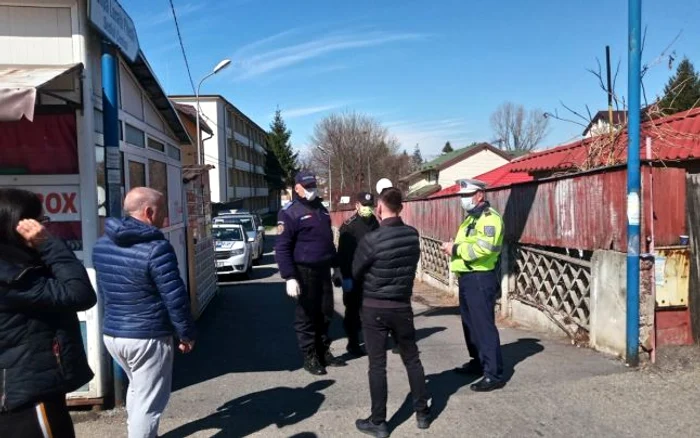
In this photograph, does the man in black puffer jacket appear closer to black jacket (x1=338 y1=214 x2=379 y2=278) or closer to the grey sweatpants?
the grey sweatpants

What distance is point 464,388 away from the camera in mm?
4934

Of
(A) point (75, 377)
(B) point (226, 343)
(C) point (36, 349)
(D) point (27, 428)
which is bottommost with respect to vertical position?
(B) point (226, 343)

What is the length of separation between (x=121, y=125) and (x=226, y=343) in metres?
3.20

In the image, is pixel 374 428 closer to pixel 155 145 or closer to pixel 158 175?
pixel 158 175

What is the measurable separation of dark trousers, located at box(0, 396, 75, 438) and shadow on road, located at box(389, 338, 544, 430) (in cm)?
236

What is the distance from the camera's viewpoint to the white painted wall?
174 feet

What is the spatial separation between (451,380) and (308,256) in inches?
71.3

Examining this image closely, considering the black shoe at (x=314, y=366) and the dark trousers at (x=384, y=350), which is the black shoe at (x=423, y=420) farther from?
the black shoe at (x=314, y=366)

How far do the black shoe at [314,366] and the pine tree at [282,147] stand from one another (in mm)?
63409

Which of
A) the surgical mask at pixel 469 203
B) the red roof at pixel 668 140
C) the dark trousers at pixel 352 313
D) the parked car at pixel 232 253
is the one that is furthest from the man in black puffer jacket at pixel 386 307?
the parked car at pixel 232 253

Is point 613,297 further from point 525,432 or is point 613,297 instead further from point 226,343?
point 226,343

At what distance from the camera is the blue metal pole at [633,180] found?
16.6 ft

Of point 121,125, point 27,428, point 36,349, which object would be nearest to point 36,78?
point 121,125

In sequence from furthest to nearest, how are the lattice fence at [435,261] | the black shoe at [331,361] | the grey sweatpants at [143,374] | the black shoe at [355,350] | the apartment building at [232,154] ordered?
the apartment building at [232,154], the lattice fence at [435,261], the black shoe at [355,350], the black shoe at [331,361], the grey sweatpants at [143,374]
